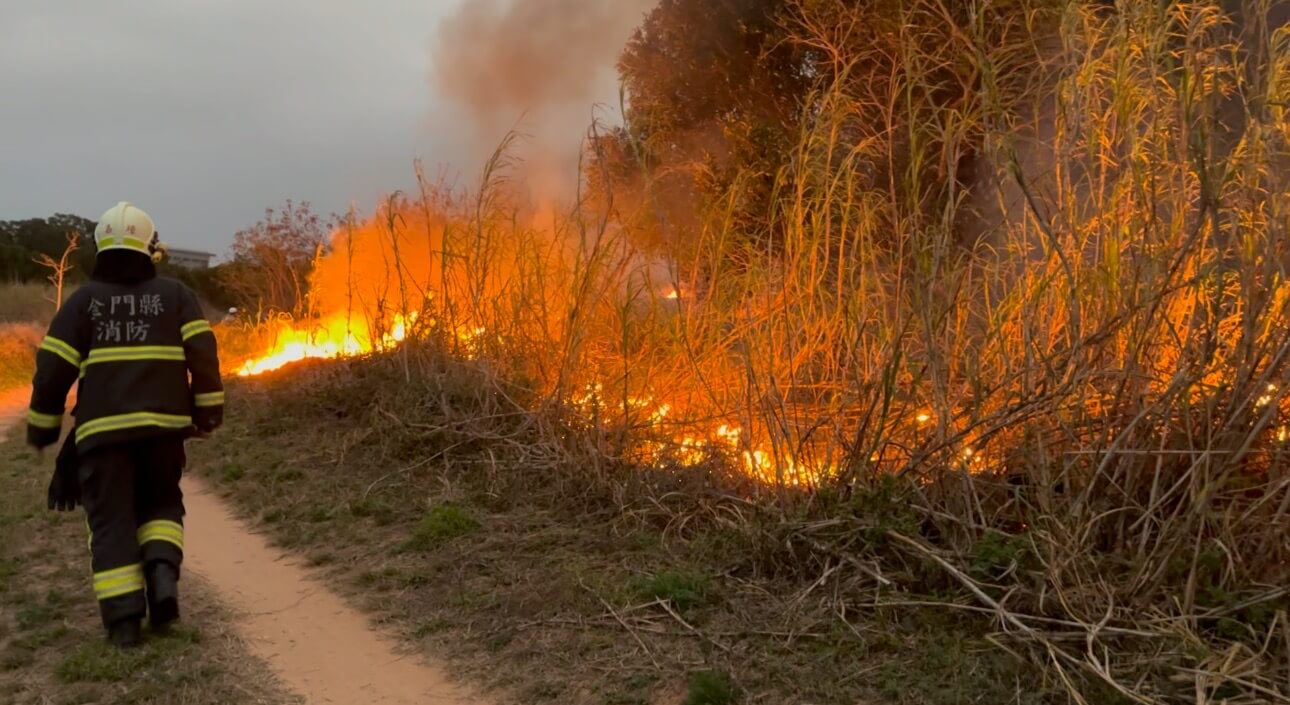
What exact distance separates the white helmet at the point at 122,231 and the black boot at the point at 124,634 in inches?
68.0

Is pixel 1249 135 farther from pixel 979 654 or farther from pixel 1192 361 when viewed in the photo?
pixel 979 654

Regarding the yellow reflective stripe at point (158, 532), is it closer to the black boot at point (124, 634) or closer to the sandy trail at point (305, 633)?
the black boot at point (124, 634)

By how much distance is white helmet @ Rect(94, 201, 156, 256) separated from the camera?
4.09m

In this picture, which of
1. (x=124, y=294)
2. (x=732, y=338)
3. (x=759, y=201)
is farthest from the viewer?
(x=759, y=201)

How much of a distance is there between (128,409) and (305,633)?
4.47ft

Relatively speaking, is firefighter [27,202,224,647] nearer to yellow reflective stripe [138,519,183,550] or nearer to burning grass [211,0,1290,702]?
yellow reflective stripe [138,519,183,550]

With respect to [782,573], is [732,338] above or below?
above

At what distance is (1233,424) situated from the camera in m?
3.52

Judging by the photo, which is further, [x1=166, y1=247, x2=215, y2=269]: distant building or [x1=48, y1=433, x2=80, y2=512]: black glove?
[x1=166, y1=247, x2=215, y2=269]: distant building

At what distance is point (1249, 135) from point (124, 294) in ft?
16.4

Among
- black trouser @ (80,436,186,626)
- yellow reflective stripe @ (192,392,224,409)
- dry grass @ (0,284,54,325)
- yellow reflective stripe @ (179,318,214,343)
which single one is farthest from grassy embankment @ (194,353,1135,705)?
dry grass @ (0,284,54,325)

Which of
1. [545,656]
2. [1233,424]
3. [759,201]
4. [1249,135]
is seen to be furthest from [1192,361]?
[759,201]

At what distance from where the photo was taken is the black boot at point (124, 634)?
3.90 m

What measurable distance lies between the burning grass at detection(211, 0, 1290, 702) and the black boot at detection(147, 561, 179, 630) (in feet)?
7.94
